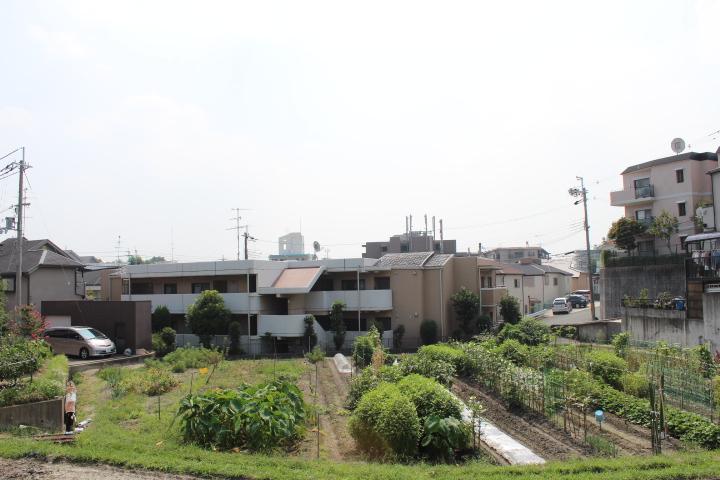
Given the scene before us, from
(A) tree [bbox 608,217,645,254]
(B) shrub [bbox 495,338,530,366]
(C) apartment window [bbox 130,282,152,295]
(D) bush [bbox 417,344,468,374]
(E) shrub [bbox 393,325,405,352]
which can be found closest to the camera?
(D) bush [bbox 417,344,468,374]

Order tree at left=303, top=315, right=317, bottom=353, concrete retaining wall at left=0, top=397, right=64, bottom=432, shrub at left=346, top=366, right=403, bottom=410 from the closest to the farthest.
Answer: concrete retaining wall at left=0, top=397, right=64, bottom=432, shrub at left=346, top=366, right=403, bottom=410, tree at left=303, top=315, right=317, bottom=353

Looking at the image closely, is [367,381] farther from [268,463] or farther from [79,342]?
[79,342]

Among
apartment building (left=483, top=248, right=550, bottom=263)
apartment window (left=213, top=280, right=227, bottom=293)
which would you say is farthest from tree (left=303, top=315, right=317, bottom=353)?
apartment building (left=483, top=248, right=550, bottom=263)

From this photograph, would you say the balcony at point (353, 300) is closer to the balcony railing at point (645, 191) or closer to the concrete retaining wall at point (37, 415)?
the concrete retaining wall at point (37, 415)

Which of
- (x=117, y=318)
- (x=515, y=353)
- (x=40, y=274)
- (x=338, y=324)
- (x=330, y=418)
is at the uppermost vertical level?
(x=40, y=274)

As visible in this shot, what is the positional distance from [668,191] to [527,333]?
1578 centimetres

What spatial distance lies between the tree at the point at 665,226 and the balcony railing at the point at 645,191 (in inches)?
79.6

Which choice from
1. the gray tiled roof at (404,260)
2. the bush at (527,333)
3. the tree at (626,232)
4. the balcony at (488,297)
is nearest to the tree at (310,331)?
the gray tiled roof at (404,260)

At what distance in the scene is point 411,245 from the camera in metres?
51.6

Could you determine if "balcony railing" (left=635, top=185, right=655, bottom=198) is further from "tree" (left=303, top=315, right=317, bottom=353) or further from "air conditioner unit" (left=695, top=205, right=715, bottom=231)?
"tree" (left=303, top=315, right=317, bottom=353)

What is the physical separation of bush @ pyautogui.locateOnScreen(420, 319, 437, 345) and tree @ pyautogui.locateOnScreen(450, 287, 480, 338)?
5.07ft

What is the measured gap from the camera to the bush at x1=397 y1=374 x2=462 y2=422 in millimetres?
9969

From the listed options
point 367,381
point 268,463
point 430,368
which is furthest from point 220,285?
point 268,463

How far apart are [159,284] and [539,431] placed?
25.1 m
